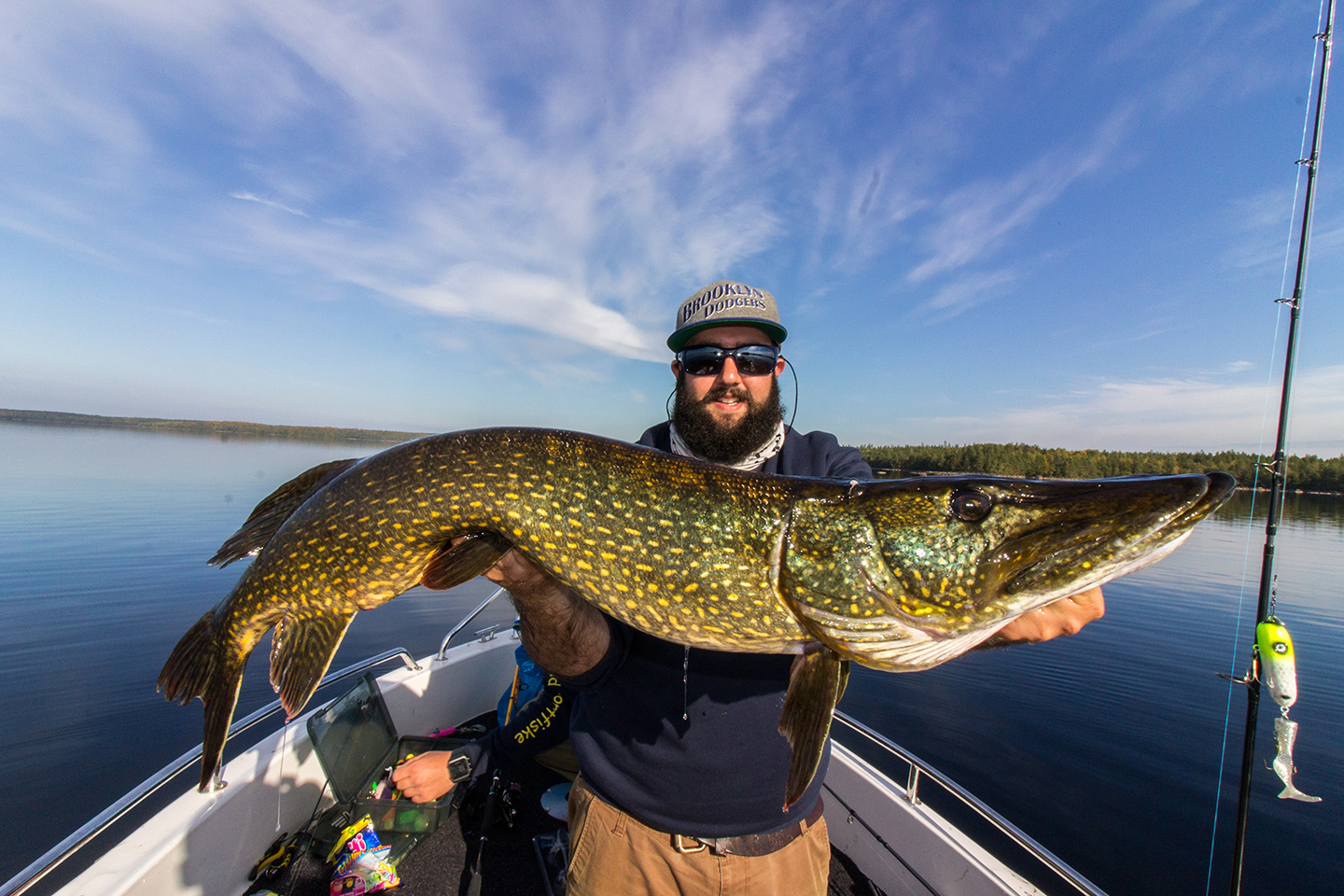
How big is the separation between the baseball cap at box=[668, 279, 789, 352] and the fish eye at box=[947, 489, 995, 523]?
1239mm

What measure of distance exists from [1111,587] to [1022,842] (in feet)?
50.4

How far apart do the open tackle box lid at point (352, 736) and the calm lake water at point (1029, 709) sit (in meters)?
3.60

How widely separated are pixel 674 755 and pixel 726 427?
Answer: 50.5 inches

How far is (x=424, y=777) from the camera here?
324cm

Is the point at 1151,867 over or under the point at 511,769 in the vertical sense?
under

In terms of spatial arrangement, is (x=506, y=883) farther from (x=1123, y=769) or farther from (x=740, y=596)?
(x=1123, y=769)

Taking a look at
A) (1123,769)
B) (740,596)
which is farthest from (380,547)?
(1123,769)

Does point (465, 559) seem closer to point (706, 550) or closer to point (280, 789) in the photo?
point (706, 550)

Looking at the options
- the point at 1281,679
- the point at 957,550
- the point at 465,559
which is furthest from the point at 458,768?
the point at 1281,679

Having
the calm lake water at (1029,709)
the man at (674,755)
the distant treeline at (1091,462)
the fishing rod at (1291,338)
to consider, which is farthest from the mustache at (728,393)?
the distant treeline at (1091,462)

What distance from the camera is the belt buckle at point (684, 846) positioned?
168 cm

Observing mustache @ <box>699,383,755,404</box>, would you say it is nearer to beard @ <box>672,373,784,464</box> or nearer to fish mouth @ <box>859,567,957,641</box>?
beard @ <box>672,373,784,464</box>

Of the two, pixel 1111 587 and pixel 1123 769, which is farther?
pixel 1111 587

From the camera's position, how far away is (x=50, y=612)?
9.40 metres
